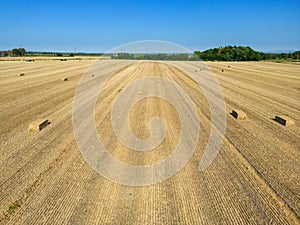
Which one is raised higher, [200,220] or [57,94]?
[200,220]

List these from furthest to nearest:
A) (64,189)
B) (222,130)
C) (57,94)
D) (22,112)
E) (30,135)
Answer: (57,94), (22,112), (222,130), (30,135), (64,189)

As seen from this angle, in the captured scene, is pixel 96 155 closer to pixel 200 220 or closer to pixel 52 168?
pixel 52 168

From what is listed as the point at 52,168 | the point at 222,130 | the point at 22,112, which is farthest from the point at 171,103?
the point at 52,168

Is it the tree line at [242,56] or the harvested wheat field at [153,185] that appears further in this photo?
the tree line at [242,56]

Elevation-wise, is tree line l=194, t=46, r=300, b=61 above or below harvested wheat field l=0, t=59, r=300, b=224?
below

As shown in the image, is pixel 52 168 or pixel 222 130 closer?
pixel 52 168

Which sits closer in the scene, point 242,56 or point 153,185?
point 153,185

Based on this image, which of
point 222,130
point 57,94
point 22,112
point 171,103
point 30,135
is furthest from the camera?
point 57,94

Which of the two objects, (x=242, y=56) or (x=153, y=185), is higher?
(x=153, y=185)

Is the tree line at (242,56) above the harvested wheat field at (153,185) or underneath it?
underneath

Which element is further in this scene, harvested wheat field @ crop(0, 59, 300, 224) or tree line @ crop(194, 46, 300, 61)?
tree line @ crop(194, 46, 300, 61)

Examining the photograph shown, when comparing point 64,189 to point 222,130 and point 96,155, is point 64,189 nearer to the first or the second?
point 96,155
